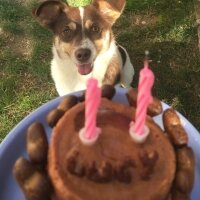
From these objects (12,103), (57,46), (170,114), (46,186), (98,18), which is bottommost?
(12,103)

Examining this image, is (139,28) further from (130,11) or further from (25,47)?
(25,47)

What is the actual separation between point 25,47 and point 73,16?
92 centimetres

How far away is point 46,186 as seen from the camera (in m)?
1.32

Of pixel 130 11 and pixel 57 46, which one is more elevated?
pixel 57 46

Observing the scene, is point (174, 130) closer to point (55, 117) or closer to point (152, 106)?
point (152, 106)

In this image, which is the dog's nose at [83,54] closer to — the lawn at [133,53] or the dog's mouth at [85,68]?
the dog's mouth at [85,68]

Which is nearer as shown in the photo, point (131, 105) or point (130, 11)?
point (131, 105)

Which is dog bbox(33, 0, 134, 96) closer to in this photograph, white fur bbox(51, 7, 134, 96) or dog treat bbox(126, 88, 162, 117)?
white fur bbox(51, 7, 134, 96)

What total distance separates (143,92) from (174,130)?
32 centimetres

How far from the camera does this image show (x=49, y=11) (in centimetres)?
267

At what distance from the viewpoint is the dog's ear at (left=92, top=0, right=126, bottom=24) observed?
105 inches

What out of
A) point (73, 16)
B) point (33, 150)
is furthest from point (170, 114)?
point (73, 16)

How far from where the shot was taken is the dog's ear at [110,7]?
2658 millimetres

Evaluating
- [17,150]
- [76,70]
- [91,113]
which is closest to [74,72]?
[76,70]
